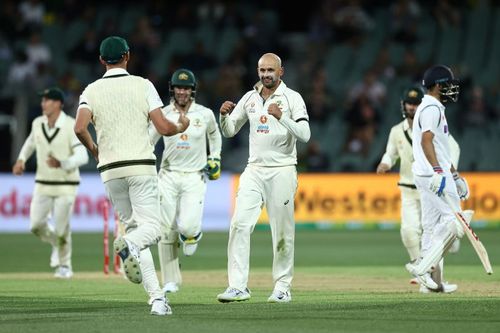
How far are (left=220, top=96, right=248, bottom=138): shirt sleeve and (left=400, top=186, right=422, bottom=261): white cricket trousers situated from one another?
3400mm

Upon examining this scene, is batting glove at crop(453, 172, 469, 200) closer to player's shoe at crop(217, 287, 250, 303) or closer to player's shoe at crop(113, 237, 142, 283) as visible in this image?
player's shoe at crop(217, 287, 250, 303)

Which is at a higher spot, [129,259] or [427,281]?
[129,259]

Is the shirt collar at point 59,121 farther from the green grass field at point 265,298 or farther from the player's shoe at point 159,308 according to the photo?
the player's shoe at point 159,308

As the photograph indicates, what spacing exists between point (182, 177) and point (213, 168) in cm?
38

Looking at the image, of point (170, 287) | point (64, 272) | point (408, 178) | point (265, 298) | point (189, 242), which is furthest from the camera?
point (64, 272)

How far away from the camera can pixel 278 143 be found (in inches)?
484

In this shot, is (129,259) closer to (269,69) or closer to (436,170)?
(269,69)

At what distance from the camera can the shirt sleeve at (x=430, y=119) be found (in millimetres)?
12500

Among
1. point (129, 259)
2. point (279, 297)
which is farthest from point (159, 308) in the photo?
point (279, 297)

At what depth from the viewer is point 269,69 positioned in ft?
40.0

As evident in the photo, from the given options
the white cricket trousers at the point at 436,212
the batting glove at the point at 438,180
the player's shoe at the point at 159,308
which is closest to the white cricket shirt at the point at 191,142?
the white cricket trousers at the point at 436,212

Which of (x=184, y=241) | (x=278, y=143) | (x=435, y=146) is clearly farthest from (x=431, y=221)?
(x=184, y=241)

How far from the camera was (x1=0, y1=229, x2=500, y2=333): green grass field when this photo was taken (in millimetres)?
9844

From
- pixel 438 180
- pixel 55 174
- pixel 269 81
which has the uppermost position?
pixel 269 81
